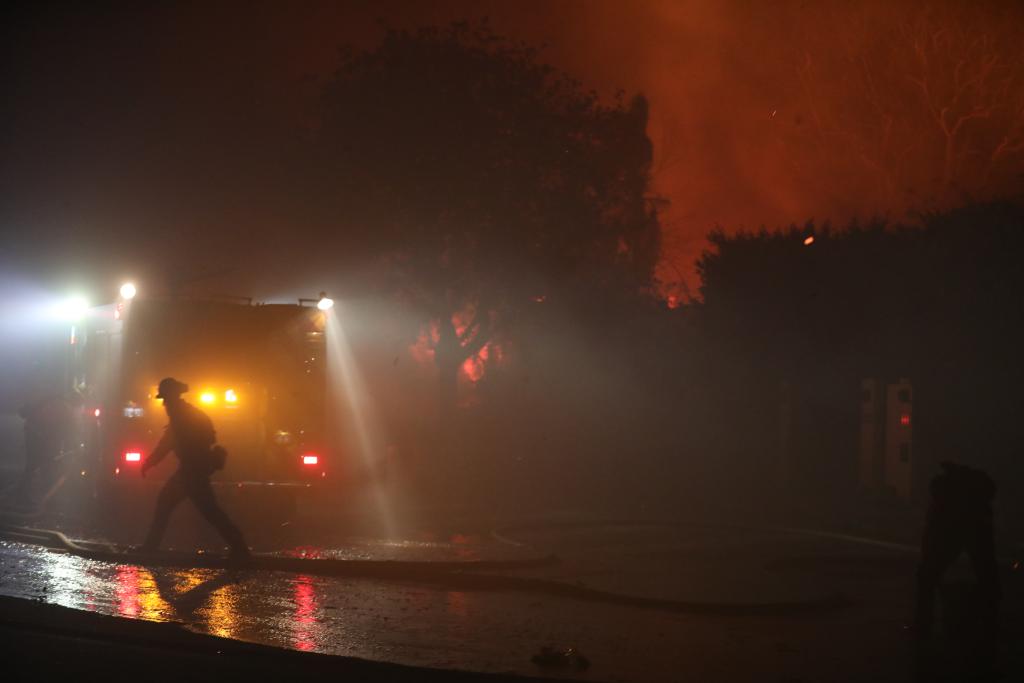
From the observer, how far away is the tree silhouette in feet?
115

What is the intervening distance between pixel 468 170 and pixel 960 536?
85.6ft

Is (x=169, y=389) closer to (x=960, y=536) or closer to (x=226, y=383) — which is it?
(x=226, y=383)

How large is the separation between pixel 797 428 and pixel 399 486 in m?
8.19

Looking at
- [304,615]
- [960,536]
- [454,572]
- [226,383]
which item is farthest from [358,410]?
[960,536]

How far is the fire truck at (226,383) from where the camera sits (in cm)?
1664

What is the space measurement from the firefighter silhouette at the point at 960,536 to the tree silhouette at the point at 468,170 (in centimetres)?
2594

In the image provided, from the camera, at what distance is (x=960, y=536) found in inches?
382

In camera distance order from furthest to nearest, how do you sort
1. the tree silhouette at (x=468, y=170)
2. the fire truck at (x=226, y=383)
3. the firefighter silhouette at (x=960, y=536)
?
the tree silhouette at (x=468, y=170) < the fire truck at (x=226, y=383) < the firefighter silhouette at (x=960, y=536)

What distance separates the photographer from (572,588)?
37.9ft

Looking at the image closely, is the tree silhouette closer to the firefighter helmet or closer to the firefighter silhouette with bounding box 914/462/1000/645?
the firefighter helmet

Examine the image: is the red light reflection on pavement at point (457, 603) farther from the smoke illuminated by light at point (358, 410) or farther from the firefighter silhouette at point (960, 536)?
the smoke illuminated by light at point (358, 410)

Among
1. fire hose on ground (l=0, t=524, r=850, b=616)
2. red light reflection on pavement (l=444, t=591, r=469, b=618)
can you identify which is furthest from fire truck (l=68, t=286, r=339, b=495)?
red light reflection on pavement (l=444, t=591, r=469, b=618)

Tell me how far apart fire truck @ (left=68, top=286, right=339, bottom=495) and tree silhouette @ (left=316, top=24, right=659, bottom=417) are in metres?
17.9

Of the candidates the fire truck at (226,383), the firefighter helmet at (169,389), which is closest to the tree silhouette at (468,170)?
the fire truck at (226,383)
